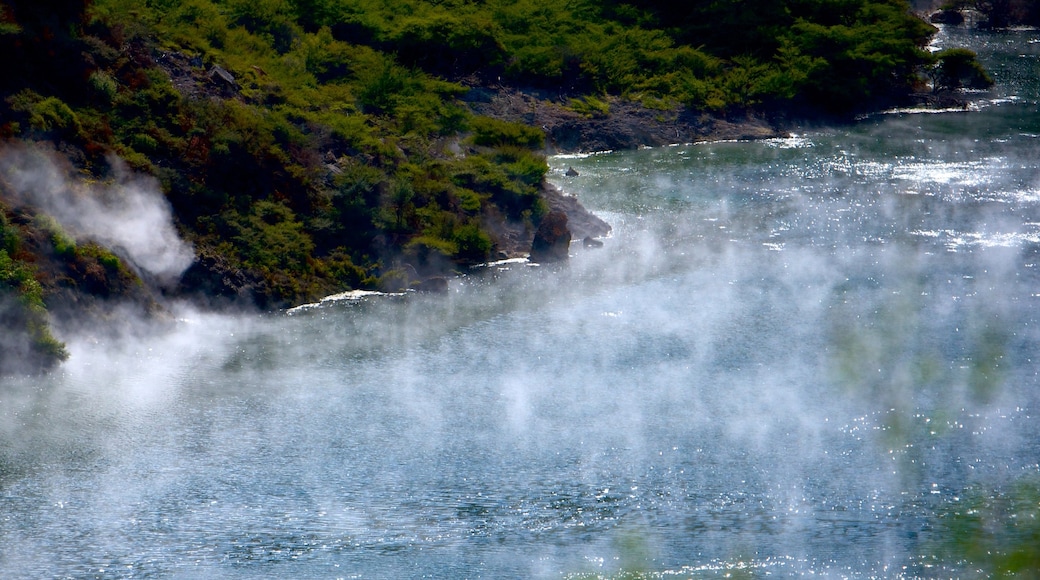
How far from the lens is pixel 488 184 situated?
4794cm

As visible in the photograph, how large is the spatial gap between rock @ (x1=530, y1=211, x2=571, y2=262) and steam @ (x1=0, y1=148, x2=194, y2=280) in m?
11.1

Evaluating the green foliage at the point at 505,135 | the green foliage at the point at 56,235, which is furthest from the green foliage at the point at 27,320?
the green foliage at the point at 505,135

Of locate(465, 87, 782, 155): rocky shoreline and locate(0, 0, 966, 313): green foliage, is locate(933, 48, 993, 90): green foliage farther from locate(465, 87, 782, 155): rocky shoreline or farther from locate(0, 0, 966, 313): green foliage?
locate(465, 87, 782, 155): rocky shoreline

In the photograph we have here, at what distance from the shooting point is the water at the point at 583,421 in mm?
26125

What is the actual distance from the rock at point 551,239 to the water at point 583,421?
84cm

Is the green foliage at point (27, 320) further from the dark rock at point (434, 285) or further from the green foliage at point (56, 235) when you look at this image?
the dark rock at point (434, 285)

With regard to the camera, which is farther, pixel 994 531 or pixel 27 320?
pixel 27 320

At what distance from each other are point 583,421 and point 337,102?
2396 cm

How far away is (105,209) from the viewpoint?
40.3m

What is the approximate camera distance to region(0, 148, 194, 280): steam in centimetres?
3938

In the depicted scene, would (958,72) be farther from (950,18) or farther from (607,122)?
(950,18)

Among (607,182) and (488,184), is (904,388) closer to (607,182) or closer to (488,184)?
(488,184)

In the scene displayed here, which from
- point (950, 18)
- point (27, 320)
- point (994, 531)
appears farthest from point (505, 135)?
point (950, 18)

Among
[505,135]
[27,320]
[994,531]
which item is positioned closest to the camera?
[994,531]
